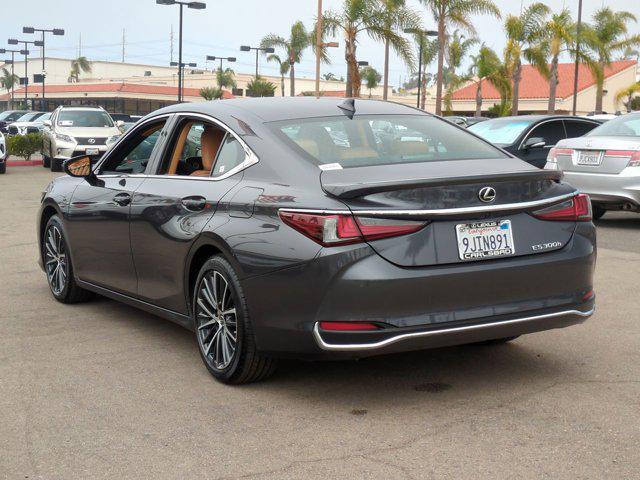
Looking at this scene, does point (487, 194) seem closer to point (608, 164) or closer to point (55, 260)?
point (55, 260)

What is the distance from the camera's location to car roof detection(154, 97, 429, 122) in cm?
550

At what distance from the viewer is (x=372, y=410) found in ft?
15.5

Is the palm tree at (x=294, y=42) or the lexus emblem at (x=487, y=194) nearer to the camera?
the lexus emblem at (x=487, y=194)

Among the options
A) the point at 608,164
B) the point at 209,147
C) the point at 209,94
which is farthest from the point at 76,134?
the point at 209,94

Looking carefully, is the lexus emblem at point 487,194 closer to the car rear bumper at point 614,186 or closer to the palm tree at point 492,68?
the car rear bumper at point 614,186

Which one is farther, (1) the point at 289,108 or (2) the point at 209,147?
(2) the point at 209,147

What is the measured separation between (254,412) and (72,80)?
128 metres

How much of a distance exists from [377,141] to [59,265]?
3303 mm

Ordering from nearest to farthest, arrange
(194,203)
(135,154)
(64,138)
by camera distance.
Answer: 1. (194,203)
2. (135,154)
3. (64,138)

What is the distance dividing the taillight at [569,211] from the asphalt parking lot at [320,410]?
895 millimetres

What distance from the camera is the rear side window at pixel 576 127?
15.4 m

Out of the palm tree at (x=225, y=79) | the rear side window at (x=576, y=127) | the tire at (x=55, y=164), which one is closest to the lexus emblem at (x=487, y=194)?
the rear side window at (x=576, y=127)

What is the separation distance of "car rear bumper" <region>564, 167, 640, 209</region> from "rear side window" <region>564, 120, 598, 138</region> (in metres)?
3.26

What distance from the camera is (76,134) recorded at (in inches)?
1015
